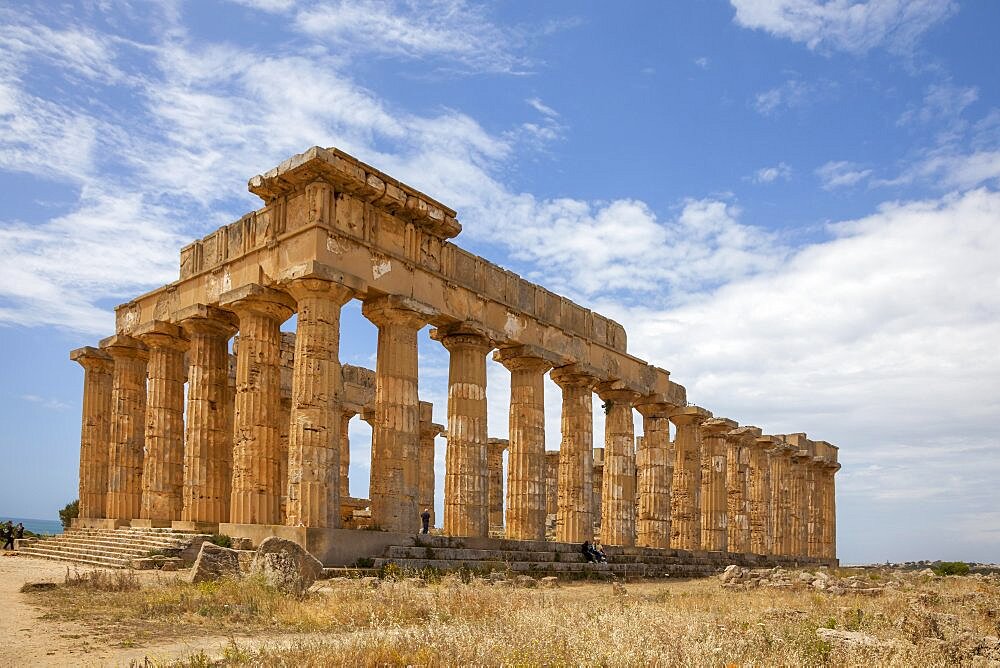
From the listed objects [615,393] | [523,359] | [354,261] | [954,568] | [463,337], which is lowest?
[954,568]

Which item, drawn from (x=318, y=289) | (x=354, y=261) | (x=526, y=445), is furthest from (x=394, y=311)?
(x=526, y=445)

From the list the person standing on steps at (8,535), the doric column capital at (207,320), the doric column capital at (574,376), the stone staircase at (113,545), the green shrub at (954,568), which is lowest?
the green shrub at (954,568)

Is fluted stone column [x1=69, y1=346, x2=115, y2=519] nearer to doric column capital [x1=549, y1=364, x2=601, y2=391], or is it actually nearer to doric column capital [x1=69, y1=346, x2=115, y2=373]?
doric column capital [x1=69, y1=346, x2=115, y2=373]

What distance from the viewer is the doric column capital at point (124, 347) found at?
84.8 feet

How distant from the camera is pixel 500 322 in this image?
2483cm

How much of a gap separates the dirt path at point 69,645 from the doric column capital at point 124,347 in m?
14.6

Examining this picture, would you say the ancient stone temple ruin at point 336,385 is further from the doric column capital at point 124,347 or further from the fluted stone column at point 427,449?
the fluted stone column at point 427,449

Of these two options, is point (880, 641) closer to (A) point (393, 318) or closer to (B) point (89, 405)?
(A) point (393, 318)

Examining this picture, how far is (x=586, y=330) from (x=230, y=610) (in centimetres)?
1891

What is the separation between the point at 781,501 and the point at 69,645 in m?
37.7

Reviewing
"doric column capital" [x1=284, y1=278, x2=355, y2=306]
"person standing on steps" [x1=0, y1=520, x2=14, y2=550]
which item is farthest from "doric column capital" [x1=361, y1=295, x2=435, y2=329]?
"person standing on steps" [x1=0, y1=520, x2=14, y2=550]

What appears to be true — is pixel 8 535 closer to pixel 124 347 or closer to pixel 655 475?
pixel 124 347

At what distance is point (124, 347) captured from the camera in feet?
85.5

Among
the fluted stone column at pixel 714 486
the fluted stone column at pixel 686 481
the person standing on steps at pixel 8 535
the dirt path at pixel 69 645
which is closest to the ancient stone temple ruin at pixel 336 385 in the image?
the fluted stone column at pixel 686 481
